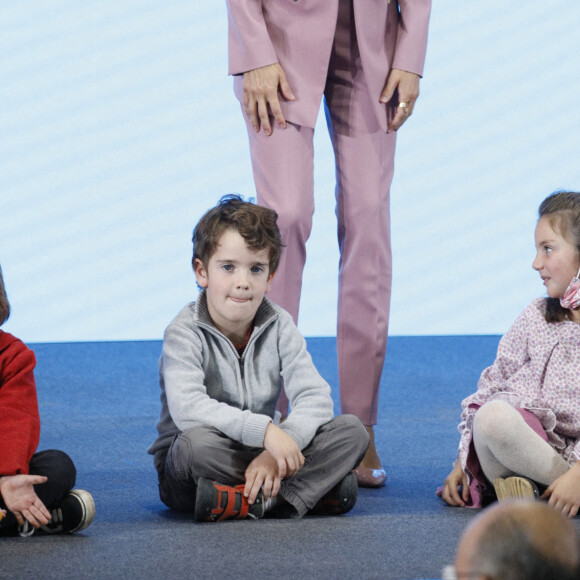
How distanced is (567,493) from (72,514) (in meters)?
0.72

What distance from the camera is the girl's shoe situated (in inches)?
57.2

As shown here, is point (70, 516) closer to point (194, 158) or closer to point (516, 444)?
point (516, 444)

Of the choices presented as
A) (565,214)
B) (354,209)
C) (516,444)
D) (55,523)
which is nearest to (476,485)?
(516,444)

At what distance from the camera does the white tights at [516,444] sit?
1457 mm

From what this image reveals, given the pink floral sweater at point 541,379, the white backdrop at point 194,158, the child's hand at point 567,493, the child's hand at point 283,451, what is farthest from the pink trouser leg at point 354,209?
the white backdrop at point 194,158

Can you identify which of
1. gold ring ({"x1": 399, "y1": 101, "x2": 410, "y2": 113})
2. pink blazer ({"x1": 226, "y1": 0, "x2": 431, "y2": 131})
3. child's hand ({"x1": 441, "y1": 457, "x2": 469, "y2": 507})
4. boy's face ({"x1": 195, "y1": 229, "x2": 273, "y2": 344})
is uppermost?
pink blazer ({"x1": 226, "y1": 0, "x2": 431, "y2": 131})

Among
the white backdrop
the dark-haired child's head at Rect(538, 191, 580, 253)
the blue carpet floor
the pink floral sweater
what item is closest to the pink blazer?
the dark-haired child's head at Rect(538, 191, 580, 253)

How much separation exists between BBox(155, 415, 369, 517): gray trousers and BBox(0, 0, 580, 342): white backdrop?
2626mm

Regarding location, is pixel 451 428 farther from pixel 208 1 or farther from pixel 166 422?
pixel 208 1

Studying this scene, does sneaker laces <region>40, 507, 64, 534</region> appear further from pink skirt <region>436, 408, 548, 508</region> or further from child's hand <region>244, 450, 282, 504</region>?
pink skirt <region>436, 408, 548, 508</region>

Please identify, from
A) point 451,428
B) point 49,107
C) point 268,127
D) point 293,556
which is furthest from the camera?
point 49,107

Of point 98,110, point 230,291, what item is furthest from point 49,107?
point 230,291

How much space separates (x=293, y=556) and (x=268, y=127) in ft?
2.83

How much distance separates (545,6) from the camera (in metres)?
4.30
